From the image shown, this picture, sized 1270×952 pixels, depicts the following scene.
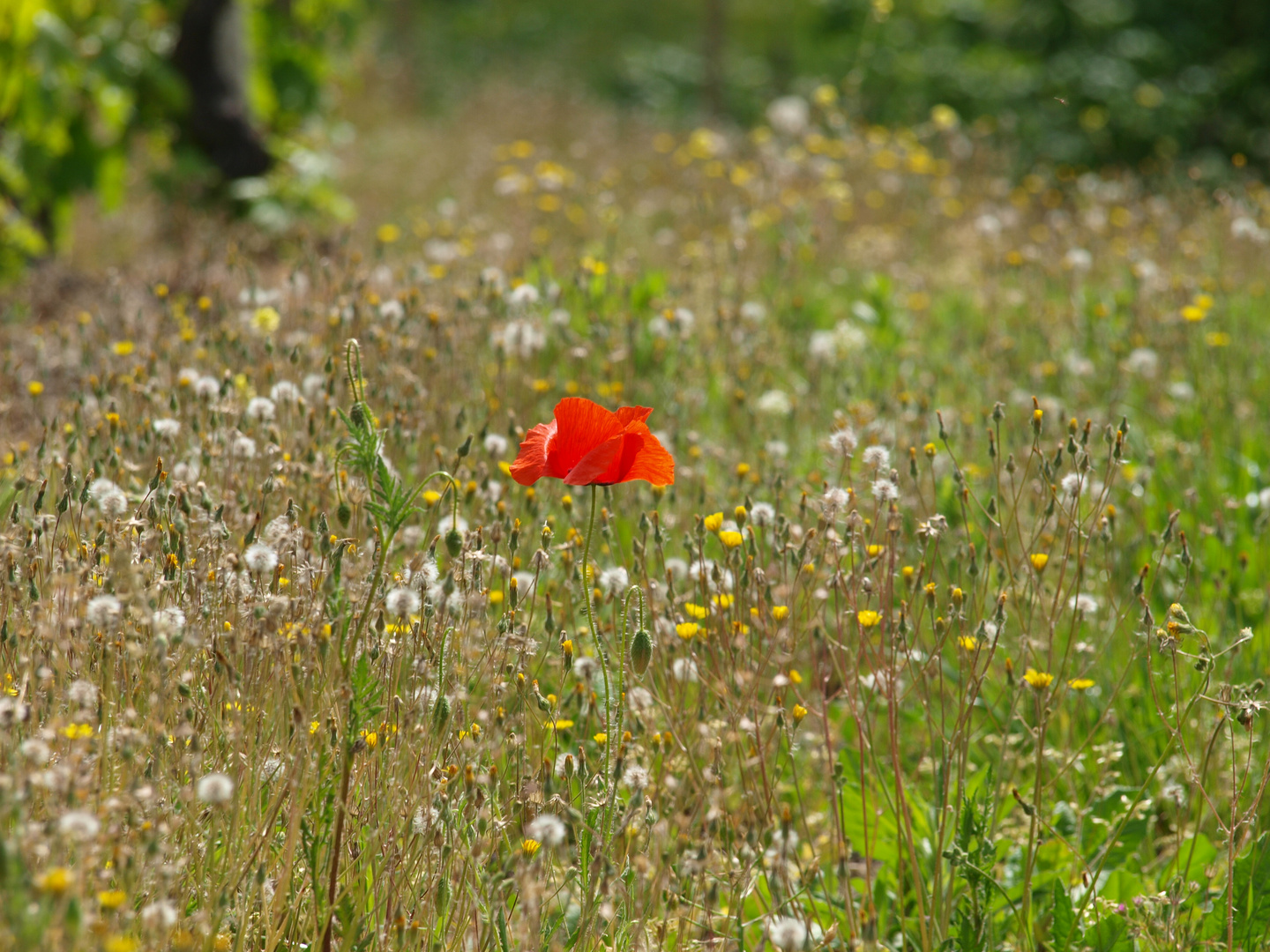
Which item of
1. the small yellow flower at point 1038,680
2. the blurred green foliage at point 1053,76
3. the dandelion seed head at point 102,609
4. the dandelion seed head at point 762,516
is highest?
the dandelion seed head at point 102,609

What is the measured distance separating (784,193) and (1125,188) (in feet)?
7.20

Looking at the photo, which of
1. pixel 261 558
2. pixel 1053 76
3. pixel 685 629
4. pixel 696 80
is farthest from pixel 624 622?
pixel 696 80

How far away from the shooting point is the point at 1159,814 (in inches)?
98.8

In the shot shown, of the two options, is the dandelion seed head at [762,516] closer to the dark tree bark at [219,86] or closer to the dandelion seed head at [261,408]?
the dandelion seed head at [261,408]

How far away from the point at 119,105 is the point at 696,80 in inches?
503

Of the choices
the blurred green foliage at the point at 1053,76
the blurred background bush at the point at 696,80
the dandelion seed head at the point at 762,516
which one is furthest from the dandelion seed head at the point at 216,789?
the blurred green foliage at the point at 1053,76

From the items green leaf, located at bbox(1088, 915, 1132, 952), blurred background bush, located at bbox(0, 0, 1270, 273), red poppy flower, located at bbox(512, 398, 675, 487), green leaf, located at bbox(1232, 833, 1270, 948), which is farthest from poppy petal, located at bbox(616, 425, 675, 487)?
blurred background bush, located at bbox(0, 0, 1270, 273)

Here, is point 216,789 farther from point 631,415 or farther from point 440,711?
point 631,415

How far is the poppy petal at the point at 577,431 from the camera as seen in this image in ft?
5.73

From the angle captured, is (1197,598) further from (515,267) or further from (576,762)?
(515,267)

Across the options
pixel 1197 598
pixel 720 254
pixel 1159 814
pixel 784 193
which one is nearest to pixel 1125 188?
pixel 784 193

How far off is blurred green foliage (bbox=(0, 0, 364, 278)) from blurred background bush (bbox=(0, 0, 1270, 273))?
0.04 feet

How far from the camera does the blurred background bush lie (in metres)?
5.73

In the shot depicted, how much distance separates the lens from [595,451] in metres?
1.70
